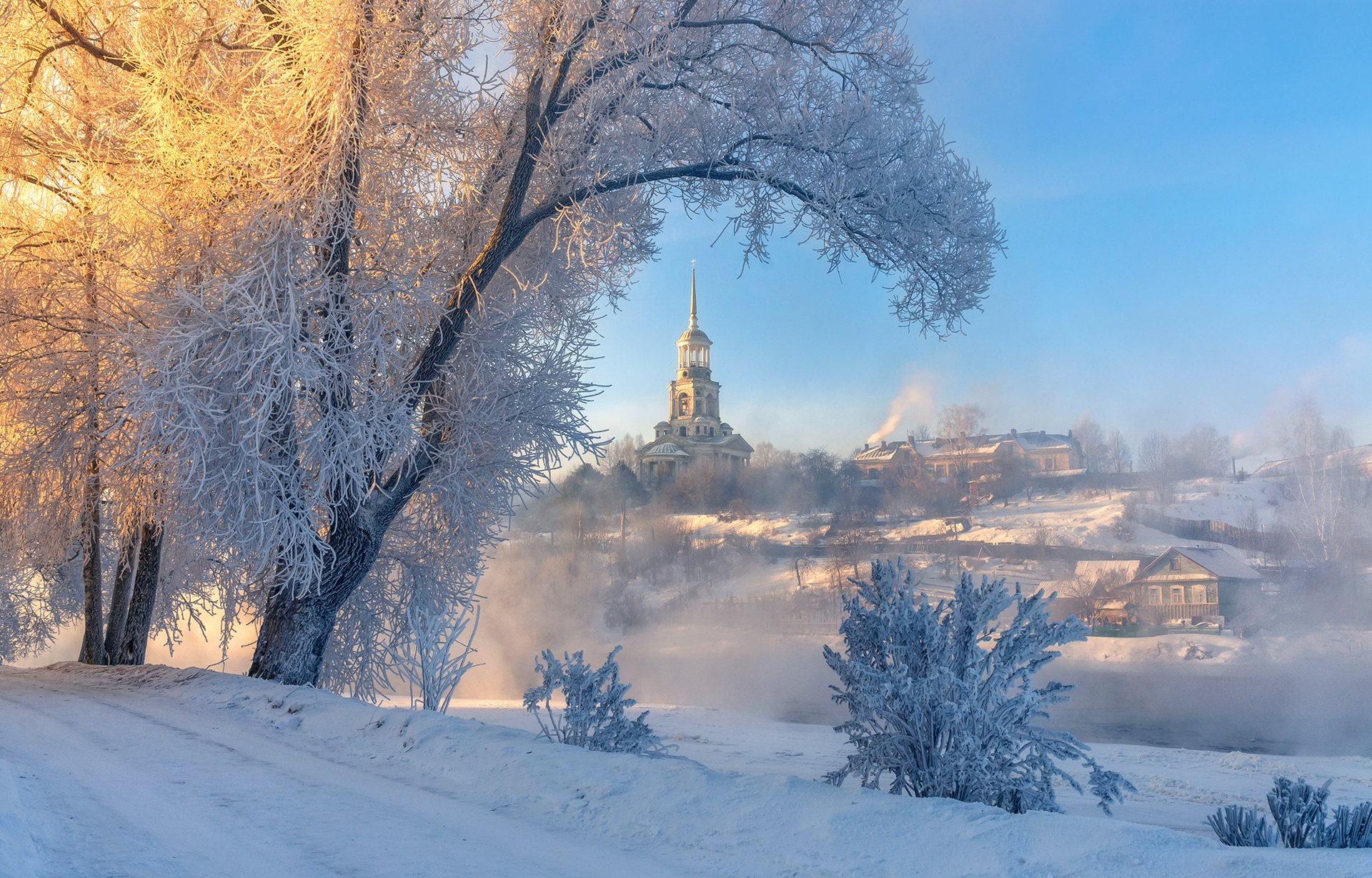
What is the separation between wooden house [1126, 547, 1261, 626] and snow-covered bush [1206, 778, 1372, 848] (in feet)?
132

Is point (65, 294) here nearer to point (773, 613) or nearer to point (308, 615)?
point (308, 615)

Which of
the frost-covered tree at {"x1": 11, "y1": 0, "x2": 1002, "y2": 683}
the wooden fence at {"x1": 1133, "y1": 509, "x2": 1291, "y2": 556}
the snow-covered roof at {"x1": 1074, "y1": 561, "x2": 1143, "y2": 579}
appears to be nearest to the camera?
the frost-covered tree at {"x1": 11, "y1": 0, "x2": 1002, "y2": 683}

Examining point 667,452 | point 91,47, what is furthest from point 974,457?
point 91,47

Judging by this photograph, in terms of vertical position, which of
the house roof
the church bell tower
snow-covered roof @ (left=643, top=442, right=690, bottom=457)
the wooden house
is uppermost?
the church bell tower

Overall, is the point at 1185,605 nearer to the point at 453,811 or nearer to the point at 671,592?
the point at 671,592

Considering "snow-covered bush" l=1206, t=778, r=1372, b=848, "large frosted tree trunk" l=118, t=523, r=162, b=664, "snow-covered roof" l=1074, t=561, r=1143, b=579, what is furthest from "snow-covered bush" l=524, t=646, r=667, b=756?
"snow-covered roof" l=1074, t=561, r=1143, b=579

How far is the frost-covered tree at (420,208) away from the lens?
7.00m

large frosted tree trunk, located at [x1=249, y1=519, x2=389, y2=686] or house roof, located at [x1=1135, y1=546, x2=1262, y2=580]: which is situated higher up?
house roof, located at [x1=1135, y1=546, x2=1262, y2=580]

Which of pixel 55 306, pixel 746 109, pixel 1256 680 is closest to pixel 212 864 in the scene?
pixel 746 109

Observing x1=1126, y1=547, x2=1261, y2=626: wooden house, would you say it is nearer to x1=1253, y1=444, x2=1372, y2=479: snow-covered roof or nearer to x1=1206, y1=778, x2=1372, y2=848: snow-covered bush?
x1=1253, y1=444, x2=1372, y2=479: snow-covered roof

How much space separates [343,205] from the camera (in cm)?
777

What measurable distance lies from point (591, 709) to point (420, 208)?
5.90 meters

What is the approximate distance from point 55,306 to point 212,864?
10647mm

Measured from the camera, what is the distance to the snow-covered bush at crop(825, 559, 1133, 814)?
4941 mm
